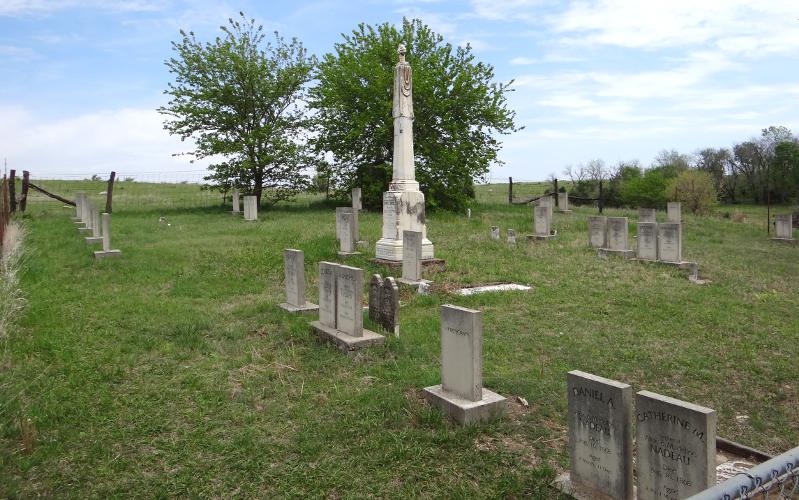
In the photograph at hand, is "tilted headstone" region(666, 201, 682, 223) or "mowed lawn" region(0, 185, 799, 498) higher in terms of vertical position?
"tilted headstone" region(666, 201, 682, 223)

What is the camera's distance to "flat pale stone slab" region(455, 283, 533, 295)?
1022 centimetres

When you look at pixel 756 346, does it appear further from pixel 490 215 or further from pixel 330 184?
pixel 330 184

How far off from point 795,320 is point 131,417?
8.91m

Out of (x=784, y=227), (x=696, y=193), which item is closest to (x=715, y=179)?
(x=696, y=193)

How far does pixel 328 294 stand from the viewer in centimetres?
756

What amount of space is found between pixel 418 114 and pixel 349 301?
733 inches

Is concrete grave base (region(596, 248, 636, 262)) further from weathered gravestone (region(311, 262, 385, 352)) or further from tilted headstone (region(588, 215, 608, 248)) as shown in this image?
weathered gravestone (region(311, 262, 385, 352))

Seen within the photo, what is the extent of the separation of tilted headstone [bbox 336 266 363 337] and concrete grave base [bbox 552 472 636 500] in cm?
340

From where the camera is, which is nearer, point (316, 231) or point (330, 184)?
point (316, 231)

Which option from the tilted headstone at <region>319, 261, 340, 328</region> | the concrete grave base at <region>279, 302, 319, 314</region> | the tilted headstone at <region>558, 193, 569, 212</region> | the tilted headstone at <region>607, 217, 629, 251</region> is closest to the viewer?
the tilted headstone at <region>319, 261, 340, 328</region>

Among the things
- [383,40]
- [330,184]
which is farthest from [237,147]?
[383,40]

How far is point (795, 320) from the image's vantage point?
8.62 m

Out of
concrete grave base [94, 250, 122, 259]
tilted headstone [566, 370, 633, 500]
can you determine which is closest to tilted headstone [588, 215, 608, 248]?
concrete grave base [94, 250, 122, 259]

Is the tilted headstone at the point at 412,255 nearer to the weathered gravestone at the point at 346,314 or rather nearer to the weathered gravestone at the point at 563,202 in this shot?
the weathered gravestone at the point at 346,314
